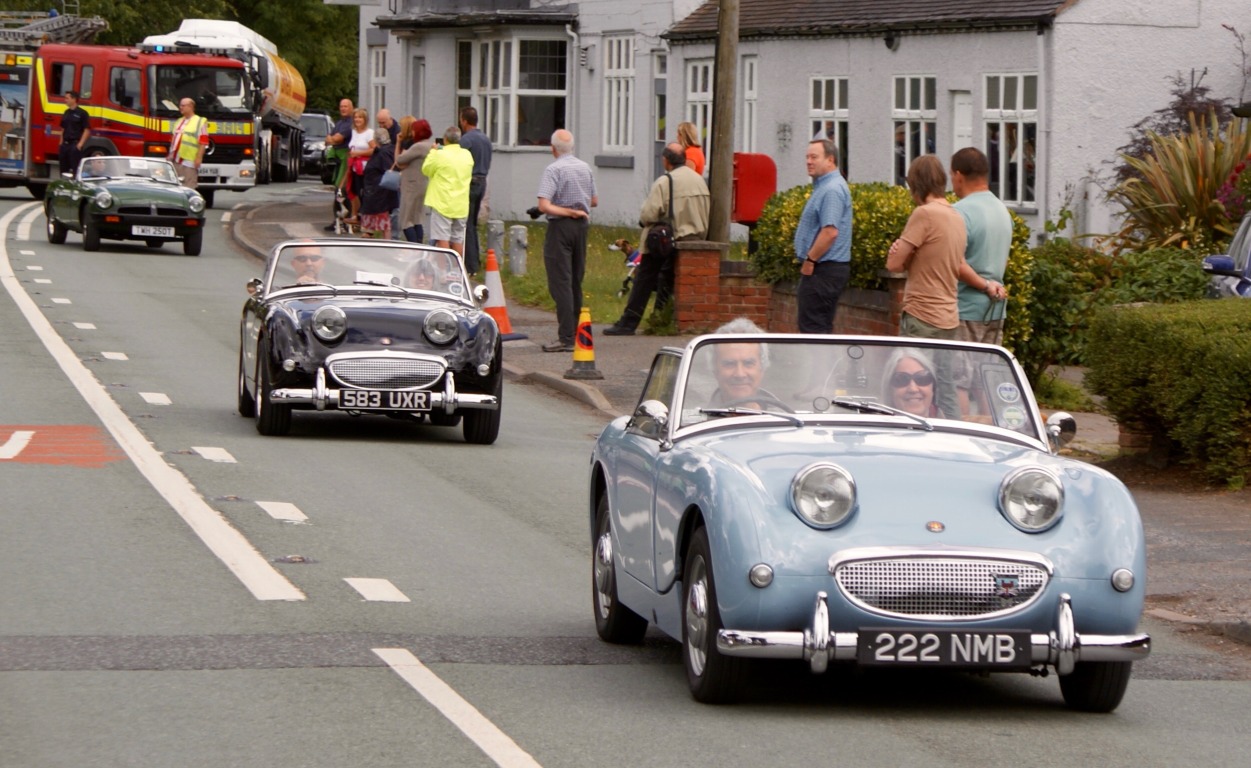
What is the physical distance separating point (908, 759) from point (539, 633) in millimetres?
2230

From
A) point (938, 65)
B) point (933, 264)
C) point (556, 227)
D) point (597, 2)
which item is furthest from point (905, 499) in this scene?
point (597, 2)

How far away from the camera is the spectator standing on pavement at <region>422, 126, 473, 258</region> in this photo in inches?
915

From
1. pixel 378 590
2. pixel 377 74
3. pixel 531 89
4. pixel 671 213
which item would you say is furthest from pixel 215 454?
pixel 377 74

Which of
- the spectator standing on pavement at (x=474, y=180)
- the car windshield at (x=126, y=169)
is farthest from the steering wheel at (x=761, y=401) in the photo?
the car windshield at (x=126, y=169)

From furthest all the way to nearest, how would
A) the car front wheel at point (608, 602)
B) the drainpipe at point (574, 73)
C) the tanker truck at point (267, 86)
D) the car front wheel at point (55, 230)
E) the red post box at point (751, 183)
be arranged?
1. the tanker truck at point (267, 86)
2. the drainpipe at point (574, 73)
3. the car front wheel at point (55, 230)
4. the red post box at point (751, 183)
5. the car front wheel at point (608, 602)

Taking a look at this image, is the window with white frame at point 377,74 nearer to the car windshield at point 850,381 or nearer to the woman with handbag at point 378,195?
the woman with handbag at point 378,195

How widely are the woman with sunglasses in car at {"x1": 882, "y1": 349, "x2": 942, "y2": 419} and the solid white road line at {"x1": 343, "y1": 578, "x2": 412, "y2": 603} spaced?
2254 mm

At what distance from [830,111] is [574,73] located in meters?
10.3

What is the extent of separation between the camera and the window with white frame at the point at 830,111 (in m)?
32.8

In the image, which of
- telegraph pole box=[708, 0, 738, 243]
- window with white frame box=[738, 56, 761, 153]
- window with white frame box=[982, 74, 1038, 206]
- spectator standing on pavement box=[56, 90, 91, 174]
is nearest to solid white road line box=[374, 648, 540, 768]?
telegraph pole box=[708, 0, 738, 243]

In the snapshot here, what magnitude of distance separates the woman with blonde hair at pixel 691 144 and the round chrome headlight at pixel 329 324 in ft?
27.9

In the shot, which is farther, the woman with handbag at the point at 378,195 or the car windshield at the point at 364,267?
the woman with handbag at the point at 378,195

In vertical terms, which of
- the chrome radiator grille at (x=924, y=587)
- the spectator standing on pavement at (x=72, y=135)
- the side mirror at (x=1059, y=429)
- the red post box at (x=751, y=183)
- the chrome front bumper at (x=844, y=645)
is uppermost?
the spectator standing on pavement at (x=72, y=135)

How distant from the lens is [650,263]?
2056cm
